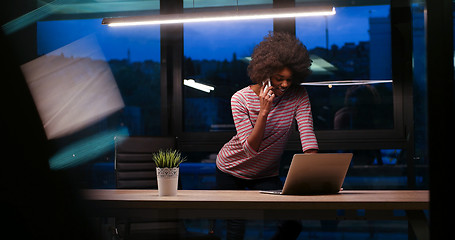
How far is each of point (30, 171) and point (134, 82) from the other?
4044mm

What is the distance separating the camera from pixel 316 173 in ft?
6.35

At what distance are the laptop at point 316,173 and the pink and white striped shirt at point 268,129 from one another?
604 mm

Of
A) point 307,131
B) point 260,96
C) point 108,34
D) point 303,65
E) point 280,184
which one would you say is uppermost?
point 108,34

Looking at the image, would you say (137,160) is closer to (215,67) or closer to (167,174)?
(167,174)

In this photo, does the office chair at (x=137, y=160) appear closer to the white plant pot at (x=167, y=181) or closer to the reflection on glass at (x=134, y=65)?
the white plant pot at (x=167, y=181)

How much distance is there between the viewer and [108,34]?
173 inches

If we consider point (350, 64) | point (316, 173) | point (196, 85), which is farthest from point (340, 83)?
point (316, 173)

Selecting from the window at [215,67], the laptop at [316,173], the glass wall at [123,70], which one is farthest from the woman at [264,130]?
the glass wall at [123,70]

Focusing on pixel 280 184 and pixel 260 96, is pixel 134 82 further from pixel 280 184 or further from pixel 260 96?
pixel 280 184

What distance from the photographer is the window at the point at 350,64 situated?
4055 millimetres

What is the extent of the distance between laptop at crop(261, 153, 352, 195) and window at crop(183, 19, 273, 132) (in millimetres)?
2234

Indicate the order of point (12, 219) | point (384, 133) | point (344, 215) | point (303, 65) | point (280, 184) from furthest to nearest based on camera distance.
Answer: point (384, 133) < point (303, 65) < point (280, 184) < point (344, 215) < point (12, 219)

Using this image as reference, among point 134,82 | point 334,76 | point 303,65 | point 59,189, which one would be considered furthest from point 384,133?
point 59,189

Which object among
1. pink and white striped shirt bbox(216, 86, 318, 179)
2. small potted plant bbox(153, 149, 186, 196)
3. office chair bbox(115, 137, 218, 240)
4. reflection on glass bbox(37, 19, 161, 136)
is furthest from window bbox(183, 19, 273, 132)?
small potted plant bbox(153, 149, 186, 196)
